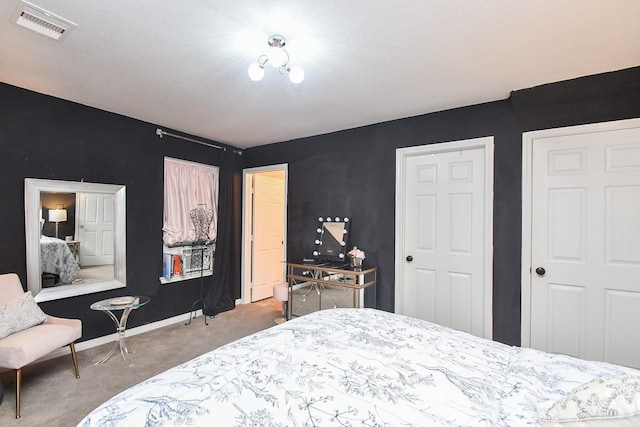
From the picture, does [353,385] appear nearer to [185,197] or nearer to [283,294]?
[283,294]

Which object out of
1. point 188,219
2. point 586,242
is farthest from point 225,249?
point 586,242

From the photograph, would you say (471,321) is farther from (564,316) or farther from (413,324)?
(413,324)

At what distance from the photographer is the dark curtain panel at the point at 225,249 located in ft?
14.0

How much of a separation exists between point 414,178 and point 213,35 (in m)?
2.33

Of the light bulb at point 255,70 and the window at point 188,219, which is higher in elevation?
the light bulb at point 255,70

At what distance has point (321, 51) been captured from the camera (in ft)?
6.66

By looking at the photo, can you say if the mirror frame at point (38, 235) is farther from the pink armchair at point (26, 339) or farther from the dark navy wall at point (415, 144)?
the dark navy wall at point (415, 144)

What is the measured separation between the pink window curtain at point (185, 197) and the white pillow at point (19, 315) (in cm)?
150

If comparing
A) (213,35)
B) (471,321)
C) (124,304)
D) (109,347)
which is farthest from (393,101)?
(109,347)

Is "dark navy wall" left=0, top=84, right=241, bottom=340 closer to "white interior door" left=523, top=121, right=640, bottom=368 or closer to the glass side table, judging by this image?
the glass side table

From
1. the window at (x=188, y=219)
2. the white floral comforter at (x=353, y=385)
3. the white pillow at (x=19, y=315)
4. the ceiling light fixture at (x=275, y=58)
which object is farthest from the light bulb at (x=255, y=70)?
the white pillow at (x=19, y=315)

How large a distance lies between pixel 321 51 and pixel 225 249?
318cm

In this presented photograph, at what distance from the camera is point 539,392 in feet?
3.65

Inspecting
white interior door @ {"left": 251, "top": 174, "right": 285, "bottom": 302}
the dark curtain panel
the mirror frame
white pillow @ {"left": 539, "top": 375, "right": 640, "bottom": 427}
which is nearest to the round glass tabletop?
the mirror frame
